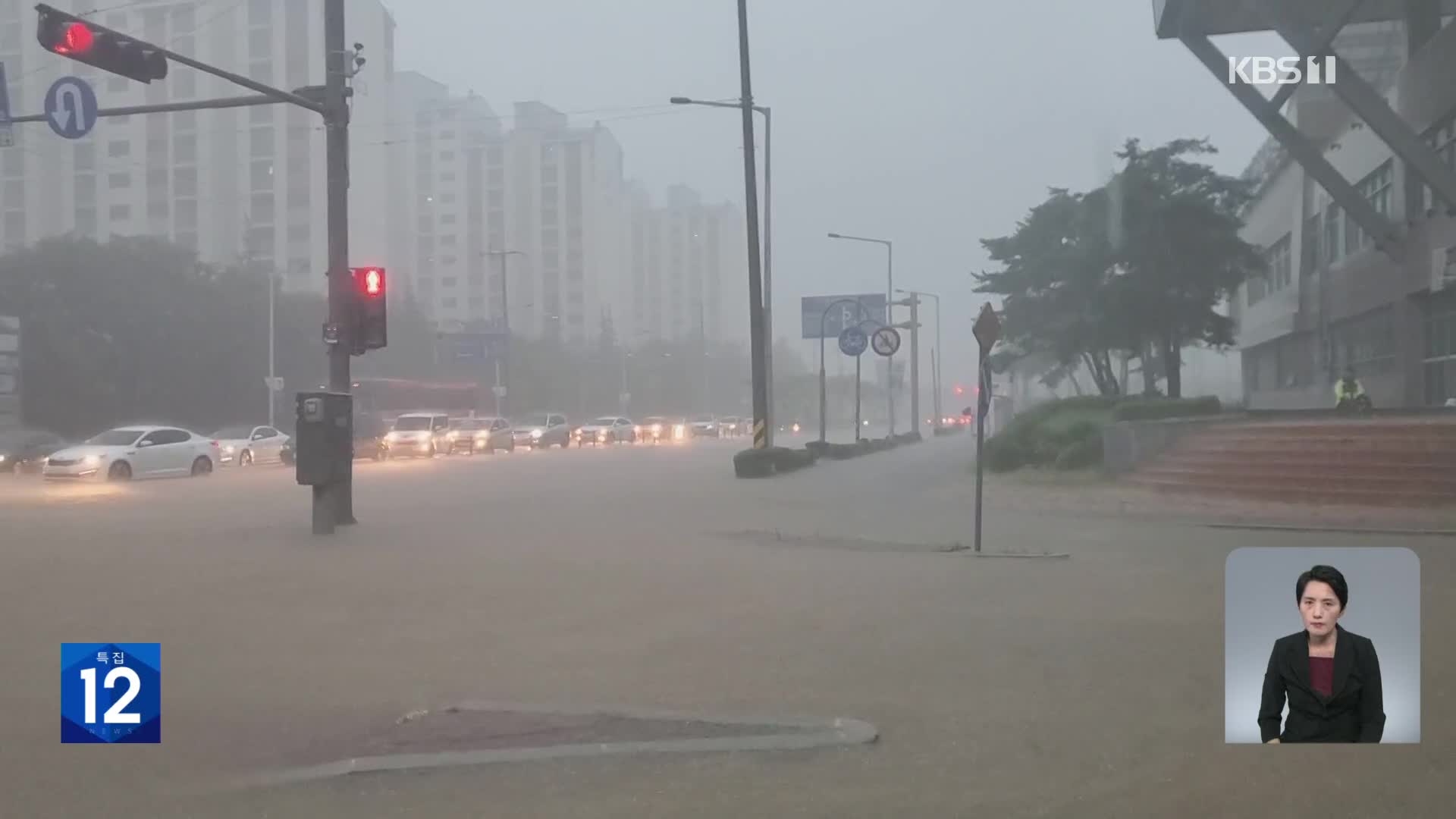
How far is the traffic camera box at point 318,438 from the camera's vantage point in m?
15.0

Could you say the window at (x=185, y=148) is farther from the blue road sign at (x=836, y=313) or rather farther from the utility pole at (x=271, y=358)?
the blue road sign at (x=836, y=313)

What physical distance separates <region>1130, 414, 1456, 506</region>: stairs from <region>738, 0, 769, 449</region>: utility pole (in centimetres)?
948

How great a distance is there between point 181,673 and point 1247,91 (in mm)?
30205

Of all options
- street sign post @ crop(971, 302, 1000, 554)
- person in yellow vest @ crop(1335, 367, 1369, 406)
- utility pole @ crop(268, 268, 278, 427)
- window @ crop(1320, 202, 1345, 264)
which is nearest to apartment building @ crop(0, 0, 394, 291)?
utility pole @ crop(268, 268, 278, 427)

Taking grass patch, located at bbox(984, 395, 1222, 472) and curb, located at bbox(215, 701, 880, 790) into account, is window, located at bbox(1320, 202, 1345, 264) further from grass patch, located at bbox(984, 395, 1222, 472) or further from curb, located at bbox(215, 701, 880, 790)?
curb, located at bbox(215, 701, 880, 790)

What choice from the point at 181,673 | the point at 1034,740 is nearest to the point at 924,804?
the point at 1034,740

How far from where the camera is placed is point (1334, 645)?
378 centimetres

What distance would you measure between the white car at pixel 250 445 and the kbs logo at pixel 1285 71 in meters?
30.0

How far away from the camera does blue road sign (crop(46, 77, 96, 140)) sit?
14.7 m

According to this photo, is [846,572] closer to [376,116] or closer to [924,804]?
[924,804]

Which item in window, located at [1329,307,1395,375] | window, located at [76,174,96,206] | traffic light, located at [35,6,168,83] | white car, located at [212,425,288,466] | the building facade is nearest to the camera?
traffic light, located at [35,6,168,83]

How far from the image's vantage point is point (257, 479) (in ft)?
92.5

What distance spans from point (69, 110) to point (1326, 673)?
1537cm

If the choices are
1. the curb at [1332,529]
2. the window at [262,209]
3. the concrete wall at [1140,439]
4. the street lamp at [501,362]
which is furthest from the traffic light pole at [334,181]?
the window at [262,209]
